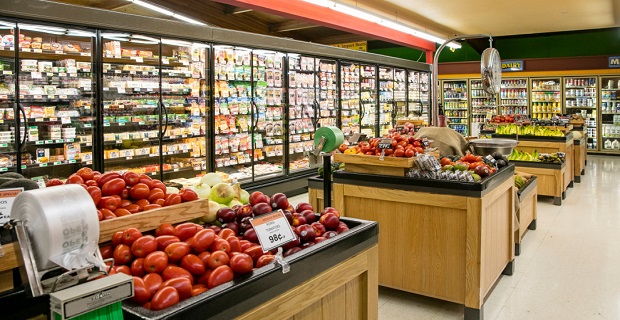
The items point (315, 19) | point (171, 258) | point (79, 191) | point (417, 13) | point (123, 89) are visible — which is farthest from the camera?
point (417, 13)

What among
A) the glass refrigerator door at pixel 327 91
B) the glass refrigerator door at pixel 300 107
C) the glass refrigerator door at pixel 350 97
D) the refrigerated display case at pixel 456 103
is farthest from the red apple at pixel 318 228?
the refrigerated display case at pixel 456 103

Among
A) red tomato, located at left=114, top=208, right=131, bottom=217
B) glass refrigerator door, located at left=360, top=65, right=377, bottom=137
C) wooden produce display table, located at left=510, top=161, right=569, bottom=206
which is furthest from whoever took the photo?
glass refrigerator door, located at left=360, top=65, right=377, bottom=137

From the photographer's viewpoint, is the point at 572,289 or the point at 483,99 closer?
the point at 572,289

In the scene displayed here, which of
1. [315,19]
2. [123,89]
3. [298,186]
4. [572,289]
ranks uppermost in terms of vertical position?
[315,19]

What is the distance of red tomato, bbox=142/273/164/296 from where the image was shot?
161 centimetres

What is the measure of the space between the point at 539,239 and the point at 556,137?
2984mm

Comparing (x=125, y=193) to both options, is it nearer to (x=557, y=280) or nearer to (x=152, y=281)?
(x=152, y=281)

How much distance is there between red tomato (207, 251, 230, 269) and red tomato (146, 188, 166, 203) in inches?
23.5

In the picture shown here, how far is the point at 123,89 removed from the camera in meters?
5.59

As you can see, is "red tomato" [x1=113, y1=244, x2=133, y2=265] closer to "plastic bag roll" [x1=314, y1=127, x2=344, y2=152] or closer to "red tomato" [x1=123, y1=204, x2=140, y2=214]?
A: "red tomato" [x1=123, y1=204, x2=140, y2=214]

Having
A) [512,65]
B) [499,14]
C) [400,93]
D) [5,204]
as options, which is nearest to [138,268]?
[5,204]

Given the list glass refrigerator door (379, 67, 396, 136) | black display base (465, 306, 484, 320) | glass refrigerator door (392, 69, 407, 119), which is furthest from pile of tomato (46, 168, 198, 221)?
glass refrigerator door (392, 69, 407, 119)

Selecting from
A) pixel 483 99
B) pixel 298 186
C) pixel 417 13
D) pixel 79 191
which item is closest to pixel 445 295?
pixel 79 191

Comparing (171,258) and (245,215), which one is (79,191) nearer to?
(171,258)
